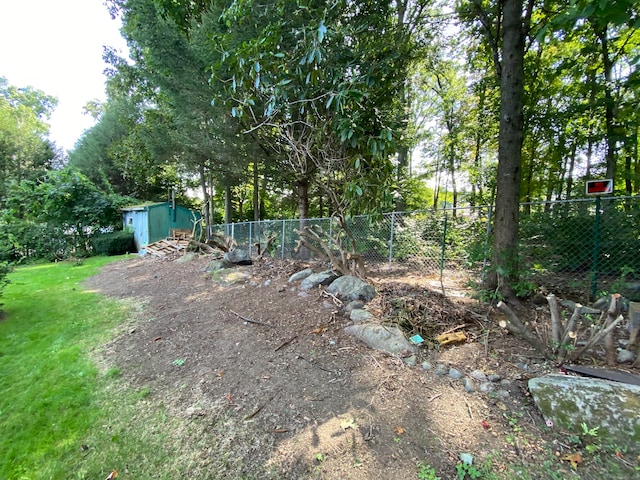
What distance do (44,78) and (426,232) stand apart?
1476 inches

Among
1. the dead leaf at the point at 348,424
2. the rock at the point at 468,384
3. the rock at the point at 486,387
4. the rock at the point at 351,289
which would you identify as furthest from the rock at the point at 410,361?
the rock at the point at 351,289

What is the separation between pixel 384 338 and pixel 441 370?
594 mm

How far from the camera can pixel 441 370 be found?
2.38 m

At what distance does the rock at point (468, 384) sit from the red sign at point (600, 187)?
292 cm

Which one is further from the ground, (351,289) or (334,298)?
(351,289)

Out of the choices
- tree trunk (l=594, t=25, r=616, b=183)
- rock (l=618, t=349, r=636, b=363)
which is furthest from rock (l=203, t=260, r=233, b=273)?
tree trunk (l=594, t=25, r=616, b=183)

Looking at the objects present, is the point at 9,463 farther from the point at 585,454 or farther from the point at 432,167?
the point at 432,167

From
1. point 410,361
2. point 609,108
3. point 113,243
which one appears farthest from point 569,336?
point 113,243

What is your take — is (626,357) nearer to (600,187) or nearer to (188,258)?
(600,187)

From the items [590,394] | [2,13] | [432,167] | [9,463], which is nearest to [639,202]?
[590,394]

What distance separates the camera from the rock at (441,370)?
236cm

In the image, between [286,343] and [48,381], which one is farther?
[286,343]

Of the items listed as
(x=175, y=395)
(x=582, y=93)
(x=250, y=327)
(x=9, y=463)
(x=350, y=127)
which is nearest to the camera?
(x=9, y=463)

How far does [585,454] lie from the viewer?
1.58m
